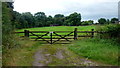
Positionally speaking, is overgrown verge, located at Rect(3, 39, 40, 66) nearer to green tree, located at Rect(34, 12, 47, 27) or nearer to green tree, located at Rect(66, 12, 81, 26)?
green tree, located at Rect(34, 12, 47, 27)

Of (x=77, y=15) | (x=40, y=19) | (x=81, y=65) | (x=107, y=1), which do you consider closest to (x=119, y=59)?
(x=81, y=65)

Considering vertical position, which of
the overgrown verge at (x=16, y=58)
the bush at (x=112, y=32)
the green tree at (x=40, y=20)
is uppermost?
the green tree at (x=40, y=20)

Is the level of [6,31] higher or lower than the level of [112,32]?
higher

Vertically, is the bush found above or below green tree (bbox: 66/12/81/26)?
below

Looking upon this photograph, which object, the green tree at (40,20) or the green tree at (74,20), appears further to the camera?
the green tree at (74,20)

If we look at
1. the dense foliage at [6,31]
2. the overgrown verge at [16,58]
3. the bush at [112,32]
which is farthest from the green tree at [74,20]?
the overgrown verge at [16,58]


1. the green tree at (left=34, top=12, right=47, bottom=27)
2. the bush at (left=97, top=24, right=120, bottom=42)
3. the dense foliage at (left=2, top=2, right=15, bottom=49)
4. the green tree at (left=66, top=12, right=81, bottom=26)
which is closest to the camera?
the dense foliage at (left=2, top=2, right=15, bottom=49)

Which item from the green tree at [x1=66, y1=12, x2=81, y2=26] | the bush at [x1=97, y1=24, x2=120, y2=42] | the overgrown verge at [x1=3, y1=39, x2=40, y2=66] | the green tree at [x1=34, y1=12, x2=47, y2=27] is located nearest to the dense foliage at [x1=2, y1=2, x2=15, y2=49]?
the overgrown verge at [x1=3, y1=39, x2=40, y2=66]

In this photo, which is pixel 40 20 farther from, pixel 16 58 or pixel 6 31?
pixel 16 58

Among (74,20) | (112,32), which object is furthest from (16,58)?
(74,20)

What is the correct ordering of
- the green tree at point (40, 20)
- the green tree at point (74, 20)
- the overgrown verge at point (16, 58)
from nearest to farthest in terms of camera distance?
1. the overgrown verge at point (16, 58)
2. the green tree at point (40, 20)
3. the green tree at point (74, 20)

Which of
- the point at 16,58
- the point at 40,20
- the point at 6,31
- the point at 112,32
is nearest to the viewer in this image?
the point at 16,58

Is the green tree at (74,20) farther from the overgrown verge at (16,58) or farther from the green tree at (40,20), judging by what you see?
the overgrown verge at (16,58)

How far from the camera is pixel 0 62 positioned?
14.2 feet
